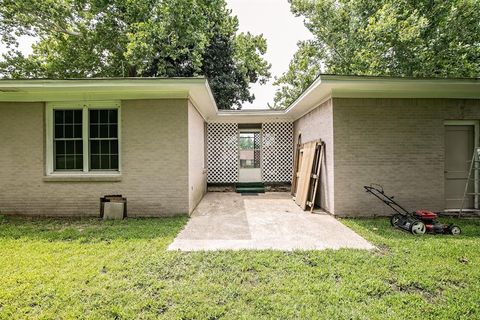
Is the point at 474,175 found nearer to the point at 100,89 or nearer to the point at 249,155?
the point at 249,155

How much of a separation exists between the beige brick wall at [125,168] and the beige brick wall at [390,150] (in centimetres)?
400

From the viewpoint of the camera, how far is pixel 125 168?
621cm

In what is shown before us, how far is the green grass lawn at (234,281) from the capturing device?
2453 millimetres

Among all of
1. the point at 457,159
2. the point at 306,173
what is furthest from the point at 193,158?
the point at 457,159

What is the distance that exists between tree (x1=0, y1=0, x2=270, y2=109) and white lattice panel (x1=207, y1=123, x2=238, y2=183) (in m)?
5.39

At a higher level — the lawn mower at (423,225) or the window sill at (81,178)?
the window sill at (81,178)

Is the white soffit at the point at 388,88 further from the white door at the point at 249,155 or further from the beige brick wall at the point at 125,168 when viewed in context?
the white door at the point at 249,155

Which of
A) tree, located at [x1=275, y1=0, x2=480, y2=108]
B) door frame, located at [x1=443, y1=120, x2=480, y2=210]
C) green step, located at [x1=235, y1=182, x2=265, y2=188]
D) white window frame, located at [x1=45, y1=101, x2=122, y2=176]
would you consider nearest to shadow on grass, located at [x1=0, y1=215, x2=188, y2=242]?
white window frame, located at [x1=45, y1=101, x2=122, y2=176]

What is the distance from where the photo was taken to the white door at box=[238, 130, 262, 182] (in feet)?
37.3

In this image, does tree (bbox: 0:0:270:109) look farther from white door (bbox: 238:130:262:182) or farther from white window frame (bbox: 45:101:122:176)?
white window frame (bbox: 45:101:122:176)

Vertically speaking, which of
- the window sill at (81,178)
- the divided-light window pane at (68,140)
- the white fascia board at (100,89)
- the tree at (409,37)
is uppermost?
the tree at (409,37)

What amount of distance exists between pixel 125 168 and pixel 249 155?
617cm

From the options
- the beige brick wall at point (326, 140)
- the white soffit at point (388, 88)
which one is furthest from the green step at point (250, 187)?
the white soffit at point (388, 88)

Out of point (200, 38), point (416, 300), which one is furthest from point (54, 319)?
point (200, 38)
